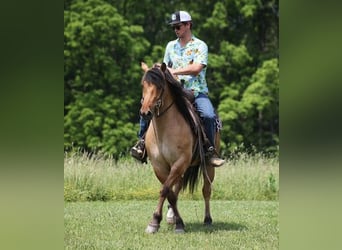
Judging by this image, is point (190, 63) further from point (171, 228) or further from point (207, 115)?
point (171, 228)

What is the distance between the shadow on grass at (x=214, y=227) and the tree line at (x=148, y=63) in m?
13.3

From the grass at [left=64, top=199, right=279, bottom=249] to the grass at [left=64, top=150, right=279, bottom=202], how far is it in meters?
0.49

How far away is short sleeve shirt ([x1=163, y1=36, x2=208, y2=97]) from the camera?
6.83 metres

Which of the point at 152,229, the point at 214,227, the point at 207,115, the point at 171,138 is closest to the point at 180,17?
the point at 207,115

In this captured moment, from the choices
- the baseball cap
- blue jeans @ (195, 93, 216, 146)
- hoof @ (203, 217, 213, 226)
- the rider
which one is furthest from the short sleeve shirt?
hoof @ (203, 217, 213, 226)

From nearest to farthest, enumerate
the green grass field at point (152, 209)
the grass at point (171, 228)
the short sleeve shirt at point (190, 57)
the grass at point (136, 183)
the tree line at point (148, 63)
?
1. the grass at point (171, 228)
2. the green grass field at point (152, 209)
3. the short sleeve shirt at point (190, 57)
4. the grass at point (136, 183)
5. the tree line at point (148, 63)

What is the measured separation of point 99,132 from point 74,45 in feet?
10.4

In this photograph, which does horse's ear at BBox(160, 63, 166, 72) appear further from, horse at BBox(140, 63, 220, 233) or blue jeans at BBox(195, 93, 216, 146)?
blue jeans at BBox(195, 93, 216, 146)

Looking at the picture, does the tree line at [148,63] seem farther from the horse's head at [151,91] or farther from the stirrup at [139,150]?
the horse's head at [151,91]

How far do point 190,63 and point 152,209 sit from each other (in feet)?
10.1

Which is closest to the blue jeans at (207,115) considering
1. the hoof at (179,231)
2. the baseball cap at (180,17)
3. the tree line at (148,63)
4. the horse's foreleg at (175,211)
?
the horse's foreleg at (175,211)

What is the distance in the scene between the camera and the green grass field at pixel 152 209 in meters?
5.99
